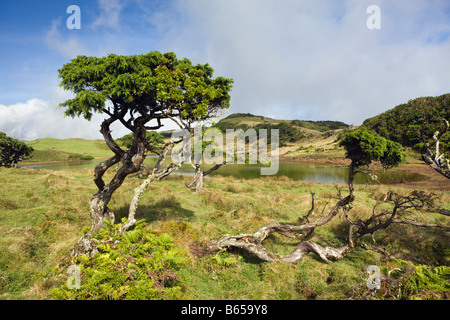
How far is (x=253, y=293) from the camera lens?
224 inches

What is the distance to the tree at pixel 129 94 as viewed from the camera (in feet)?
24.6

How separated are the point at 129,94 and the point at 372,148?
35.4ft

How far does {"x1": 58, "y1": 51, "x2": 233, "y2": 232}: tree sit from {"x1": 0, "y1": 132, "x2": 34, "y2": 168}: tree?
45553 mm

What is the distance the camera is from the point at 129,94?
7.98m

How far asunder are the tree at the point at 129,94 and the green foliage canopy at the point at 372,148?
7.04 metres

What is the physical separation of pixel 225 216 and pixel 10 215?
11112mm

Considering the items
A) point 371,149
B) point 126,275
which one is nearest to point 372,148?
point 371,149

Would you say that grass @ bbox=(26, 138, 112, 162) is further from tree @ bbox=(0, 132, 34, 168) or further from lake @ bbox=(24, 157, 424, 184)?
tree @ bbox=(0, 132, 34, 168)

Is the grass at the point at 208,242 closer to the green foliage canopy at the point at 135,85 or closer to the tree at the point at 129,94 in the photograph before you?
the tree at the point at 129,94

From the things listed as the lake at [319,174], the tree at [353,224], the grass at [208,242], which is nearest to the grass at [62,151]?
the lake at [319,174]

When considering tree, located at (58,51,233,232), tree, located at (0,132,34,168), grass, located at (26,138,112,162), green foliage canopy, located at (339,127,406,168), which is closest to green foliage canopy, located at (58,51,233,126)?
tree, located at (58,51,233,232)

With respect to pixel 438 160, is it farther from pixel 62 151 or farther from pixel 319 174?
pixel 62 151
